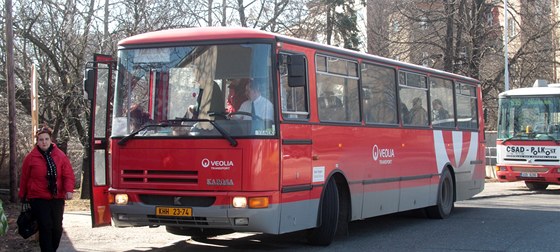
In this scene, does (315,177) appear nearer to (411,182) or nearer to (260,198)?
(260,198)

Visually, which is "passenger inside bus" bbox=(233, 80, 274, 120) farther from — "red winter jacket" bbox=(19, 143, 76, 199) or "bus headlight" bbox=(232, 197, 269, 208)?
"red winter jacket" bbox=(19, 143, 76, 199)

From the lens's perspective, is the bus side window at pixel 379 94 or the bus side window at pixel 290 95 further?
Answer: the bus side window at pixel 379 94

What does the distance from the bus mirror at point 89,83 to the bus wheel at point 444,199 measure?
26.6ft

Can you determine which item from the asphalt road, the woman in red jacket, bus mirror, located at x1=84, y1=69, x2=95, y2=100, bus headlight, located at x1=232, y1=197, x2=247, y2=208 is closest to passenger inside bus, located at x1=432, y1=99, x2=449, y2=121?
the asphalt road

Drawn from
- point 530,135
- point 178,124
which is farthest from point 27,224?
point 530,135

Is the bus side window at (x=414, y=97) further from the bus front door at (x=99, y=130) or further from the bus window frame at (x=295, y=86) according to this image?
the bus front door at (x=99, y=130)

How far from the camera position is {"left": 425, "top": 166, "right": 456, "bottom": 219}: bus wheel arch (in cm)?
1563

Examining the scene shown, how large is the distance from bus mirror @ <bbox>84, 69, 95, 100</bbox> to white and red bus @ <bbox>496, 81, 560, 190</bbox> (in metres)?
16.4

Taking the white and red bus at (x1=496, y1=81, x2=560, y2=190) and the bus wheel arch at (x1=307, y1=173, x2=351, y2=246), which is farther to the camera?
the white and red bus at (x1=496, y1=81, x2=560, y2=190)

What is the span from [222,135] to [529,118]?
1635 cm

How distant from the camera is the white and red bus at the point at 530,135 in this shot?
22.8 metres

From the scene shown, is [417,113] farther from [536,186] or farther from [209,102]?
[536,186]

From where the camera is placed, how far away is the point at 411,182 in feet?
46.7

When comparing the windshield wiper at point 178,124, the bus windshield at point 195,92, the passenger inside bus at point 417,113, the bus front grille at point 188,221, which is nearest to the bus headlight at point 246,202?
the bus front grille at point 188,221
